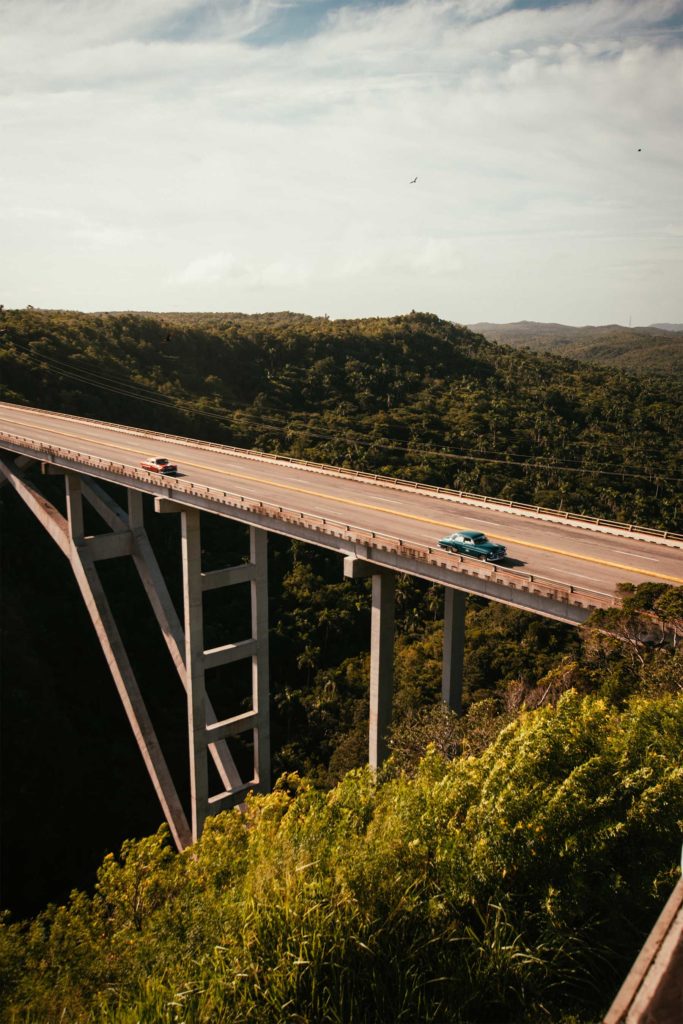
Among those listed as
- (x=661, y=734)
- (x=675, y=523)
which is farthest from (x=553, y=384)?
(x=661, y=734)

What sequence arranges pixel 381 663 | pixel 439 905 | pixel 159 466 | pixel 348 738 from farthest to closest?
pixel 348 738 < pixel 159 466 < pixel 381 663 < pixel 439 905

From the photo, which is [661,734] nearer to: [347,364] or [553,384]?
[347,364]

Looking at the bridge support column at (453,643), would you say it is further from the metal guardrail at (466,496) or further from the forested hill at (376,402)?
the forested hill at (376,402)

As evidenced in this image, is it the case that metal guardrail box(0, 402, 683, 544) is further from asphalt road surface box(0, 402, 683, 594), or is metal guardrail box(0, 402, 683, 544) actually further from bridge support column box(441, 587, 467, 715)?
bridge support column box(441, 587, 467, 715)

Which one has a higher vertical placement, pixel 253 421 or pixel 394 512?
pixel 253 421

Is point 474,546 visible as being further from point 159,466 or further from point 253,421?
point 253,421

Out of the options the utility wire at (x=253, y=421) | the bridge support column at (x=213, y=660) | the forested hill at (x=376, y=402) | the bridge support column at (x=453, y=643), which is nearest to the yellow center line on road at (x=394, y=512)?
the bridge support column at (x=453, y=643)

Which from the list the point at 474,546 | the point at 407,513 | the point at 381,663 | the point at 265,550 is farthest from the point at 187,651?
the point at 474,546
